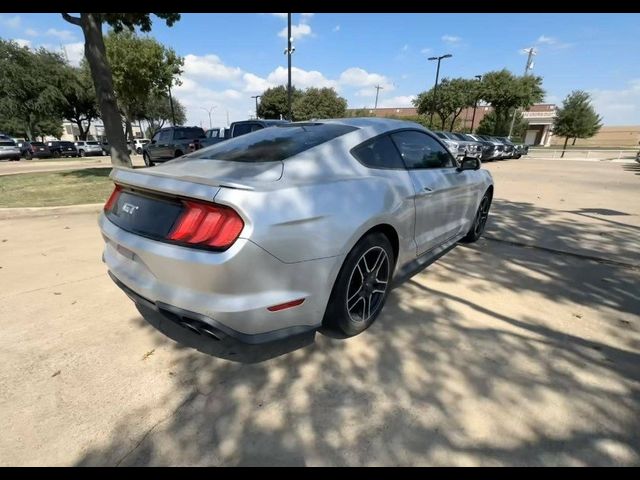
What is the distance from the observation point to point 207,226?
1834mm

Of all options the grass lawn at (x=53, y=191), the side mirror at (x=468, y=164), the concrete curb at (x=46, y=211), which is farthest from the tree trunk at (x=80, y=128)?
the side mirror at (x=468, y=164)

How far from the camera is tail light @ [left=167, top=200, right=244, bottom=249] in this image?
178 cm

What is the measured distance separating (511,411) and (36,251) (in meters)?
→ 5.36

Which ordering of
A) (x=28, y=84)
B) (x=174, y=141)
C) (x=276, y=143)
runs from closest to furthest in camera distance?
(x=276, y=143) → (x=174, y=141) → (x=28, y=84)

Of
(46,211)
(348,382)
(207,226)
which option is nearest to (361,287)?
(348,382)

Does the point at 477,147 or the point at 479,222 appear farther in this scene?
the point at 477,147

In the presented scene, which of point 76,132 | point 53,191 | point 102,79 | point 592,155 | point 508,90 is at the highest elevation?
point 508,90

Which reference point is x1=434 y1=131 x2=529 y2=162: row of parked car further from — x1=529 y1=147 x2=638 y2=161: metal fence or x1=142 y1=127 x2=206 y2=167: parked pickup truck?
x1=142 y1=127 x2=206 y2=167: parked pickup truck

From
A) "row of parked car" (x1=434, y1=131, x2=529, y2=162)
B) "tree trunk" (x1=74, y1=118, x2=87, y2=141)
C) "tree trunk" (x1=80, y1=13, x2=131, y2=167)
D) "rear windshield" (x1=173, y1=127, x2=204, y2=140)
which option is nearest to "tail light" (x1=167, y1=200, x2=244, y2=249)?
"tree trunk" (x1=80, y1=13, x2=131, y2=167)

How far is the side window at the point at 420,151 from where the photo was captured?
3.07 meters

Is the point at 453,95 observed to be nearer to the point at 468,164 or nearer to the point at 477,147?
the point at 477,147

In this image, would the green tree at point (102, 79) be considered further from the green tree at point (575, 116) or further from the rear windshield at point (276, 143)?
the green tree at point (575, 116)

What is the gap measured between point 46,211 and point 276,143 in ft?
20.0

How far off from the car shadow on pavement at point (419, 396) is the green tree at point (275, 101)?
58.4m
